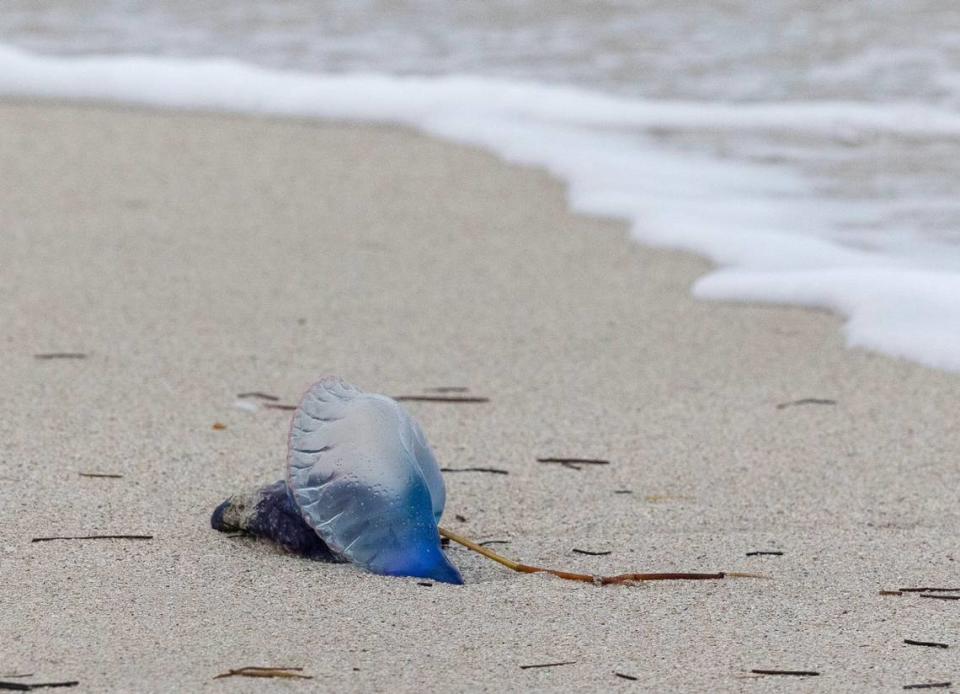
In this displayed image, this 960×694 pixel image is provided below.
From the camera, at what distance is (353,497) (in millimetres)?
1772

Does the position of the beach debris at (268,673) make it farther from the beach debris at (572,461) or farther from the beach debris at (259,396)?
the beach debris at (259,396)

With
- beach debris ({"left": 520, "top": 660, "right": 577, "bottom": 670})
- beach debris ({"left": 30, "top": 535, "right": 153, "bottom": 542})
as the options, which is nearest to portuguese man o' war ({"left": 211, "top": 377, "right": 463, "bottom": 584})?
beach debris ({"left": 30, "top": 535, "right": 153, "bottom": 542})

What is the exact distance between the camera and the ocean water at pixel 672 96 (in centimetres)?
352

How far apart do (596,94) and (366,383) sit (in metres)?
3.37

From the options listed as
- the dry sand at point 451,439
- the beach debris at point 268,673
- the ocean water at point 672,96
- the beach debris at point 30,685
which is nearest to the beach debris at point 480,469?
the dry sand at point 451,439

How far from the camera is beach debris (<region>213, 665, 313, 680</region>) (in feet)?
4.78

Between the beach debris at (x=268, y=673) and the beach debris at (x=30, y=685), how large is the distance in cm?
15

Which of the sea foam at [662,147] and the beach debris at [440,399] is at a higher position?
the sea foam at [662,147]

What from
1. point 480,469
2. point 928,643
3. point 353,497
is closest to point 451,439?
point 480,469

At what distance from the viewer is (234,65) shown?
6152mm

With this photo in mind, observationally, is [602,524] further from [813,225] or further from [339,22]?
[339,22]

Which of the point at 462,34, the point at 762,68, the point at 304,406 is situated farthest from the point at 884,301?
the point at 462,34

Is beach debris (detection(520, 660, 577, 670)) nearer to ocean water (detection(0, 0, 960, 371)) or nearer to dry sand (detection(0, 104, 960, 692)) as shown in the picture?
dry sand (detection(0, 104, 960, 692))

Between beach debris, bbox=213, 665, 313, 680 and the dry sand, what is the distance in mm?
14
